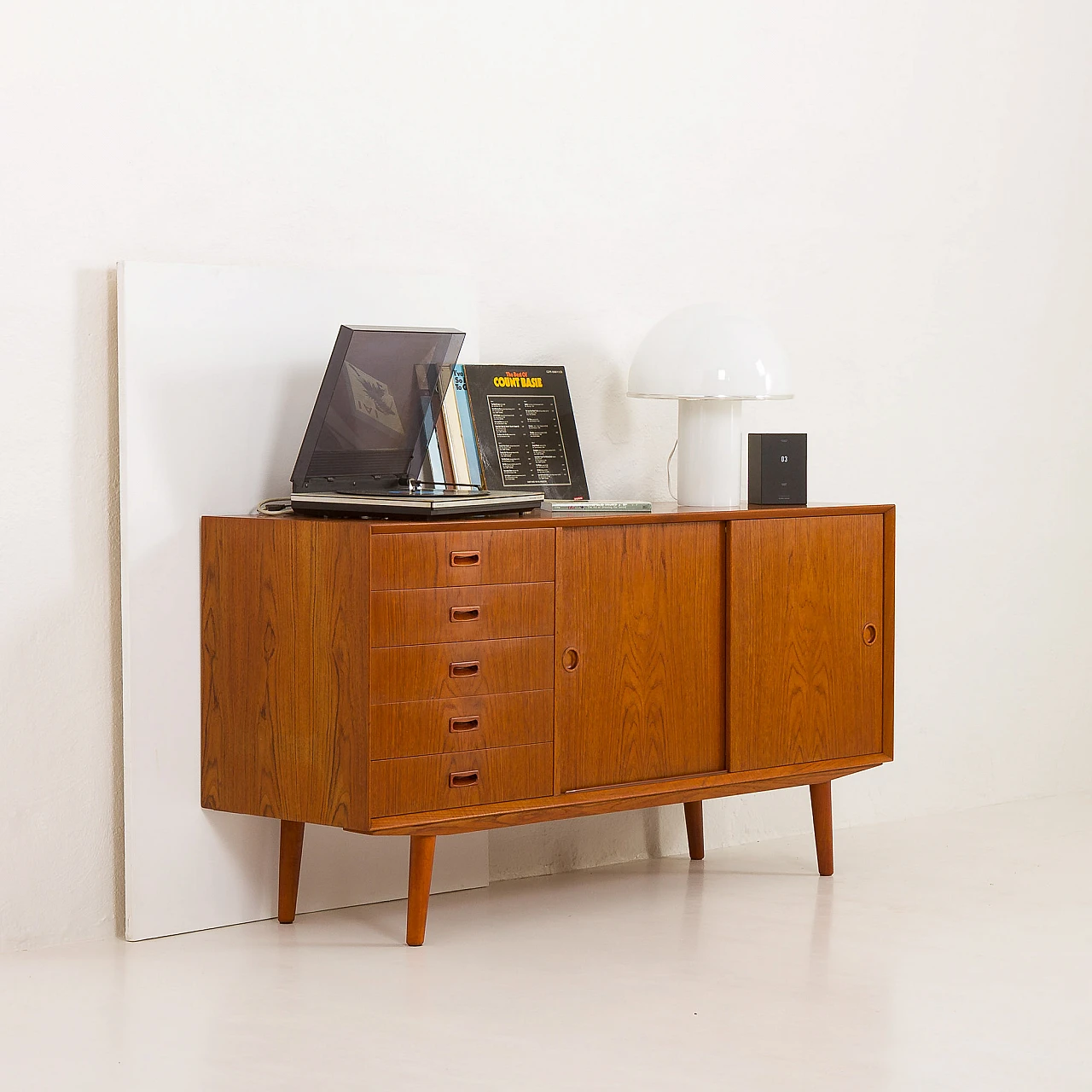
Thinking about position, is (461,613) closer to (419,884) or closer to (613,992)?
(419,884)

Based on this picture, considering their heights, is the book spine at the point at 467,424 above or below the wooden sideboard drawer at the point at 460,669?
above

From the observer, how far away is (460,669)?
289 cm

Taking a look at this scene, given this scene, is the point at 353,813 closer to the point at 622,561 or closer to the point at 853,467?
the point at 622,561

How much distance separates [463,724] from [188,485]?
727mm

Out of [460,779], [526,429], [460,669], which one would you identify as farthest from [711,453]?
[460,779]

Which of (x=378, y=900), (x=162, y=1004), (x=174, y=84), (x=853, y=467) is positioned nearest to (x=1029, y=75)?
(x=853, y=467)

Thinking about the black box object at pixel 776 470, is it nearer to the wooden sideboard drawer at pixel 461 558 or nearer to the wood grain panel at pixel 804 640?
the wood grain panel at pixel 804 640

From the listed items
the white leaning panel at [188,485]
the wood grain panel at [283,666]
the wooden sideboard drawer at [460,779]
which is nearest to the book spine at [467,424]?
the white leaning panel at [188,485]

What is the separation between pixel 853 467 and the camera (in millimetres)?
4121

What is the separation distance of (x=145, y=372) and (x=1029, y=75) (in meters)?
2.75

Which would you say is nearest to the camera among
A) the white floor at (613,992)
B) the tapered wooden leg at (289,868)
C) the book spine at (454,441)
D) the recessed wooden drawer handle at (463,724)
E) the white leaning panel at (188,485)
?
the white floor at (613,992)

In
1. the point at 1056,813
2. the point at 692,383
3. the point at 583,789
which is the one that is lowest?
the point at 1056,813

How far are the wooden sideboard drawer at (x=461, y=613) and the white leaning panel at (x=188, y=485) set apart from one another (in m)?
0.50

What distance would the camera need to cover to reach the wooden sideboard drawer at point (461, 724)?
280 centimetres
